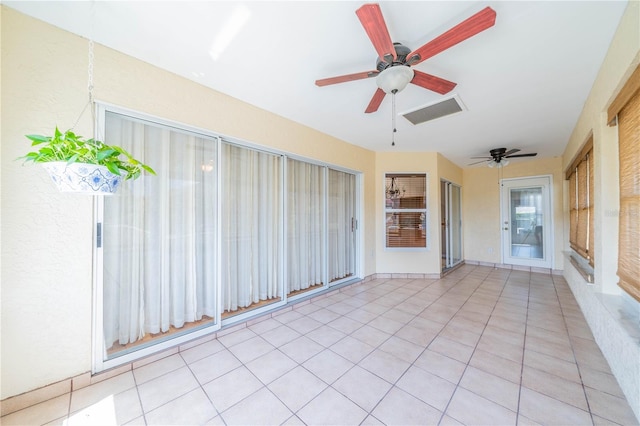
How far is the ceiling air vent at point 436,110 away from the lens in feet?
8.37

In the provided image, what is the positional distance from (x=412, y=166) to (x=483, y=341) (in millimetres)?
3178

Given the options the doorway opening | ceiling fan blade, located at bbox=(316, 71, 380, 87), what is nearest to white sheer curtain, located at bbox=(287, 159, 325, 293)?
ceiling fan blade, located at bbox=(316, 71, 380, 87)

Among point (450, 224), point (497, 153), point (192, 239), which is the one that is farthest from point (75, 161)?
point (450, 224)

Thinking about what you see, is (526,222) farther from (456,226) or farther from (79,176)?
(79,176)

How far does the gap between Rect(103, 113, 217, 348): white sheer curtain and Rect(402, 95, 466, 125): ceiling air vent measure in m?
2.38

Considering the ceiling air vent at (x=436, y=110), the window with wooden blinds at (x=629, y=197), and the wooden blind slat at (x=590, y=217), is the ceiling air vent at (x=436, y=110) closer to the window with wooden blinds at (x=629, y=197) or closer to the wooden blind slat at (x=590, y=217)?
the window with wooden blinds at (x=629, y=197)

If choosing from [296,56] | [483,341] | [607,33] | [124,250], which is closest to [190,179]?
[124,250]

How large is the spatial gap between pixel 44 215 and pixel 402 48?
8.86ft

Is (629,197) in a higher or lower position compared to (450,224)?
higher

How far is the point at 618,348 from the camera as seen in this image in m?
1.67

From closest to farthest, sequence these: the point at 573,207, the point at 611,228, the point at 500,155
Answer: the point at 611,228, the point at 573,207, the point at 500,155

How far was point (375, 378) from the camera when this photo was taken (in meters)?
1.76

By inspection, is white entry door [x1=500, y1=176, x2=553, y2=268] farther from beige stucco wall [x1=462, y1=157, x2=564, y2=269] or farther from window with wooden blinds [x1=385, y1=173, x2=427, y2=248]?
window with wooden blinds [x1=385, y1=173, x2=427, y2=248]

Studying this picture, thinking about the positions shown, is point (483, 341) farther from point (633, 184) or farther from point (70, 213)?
point (70, 213)
